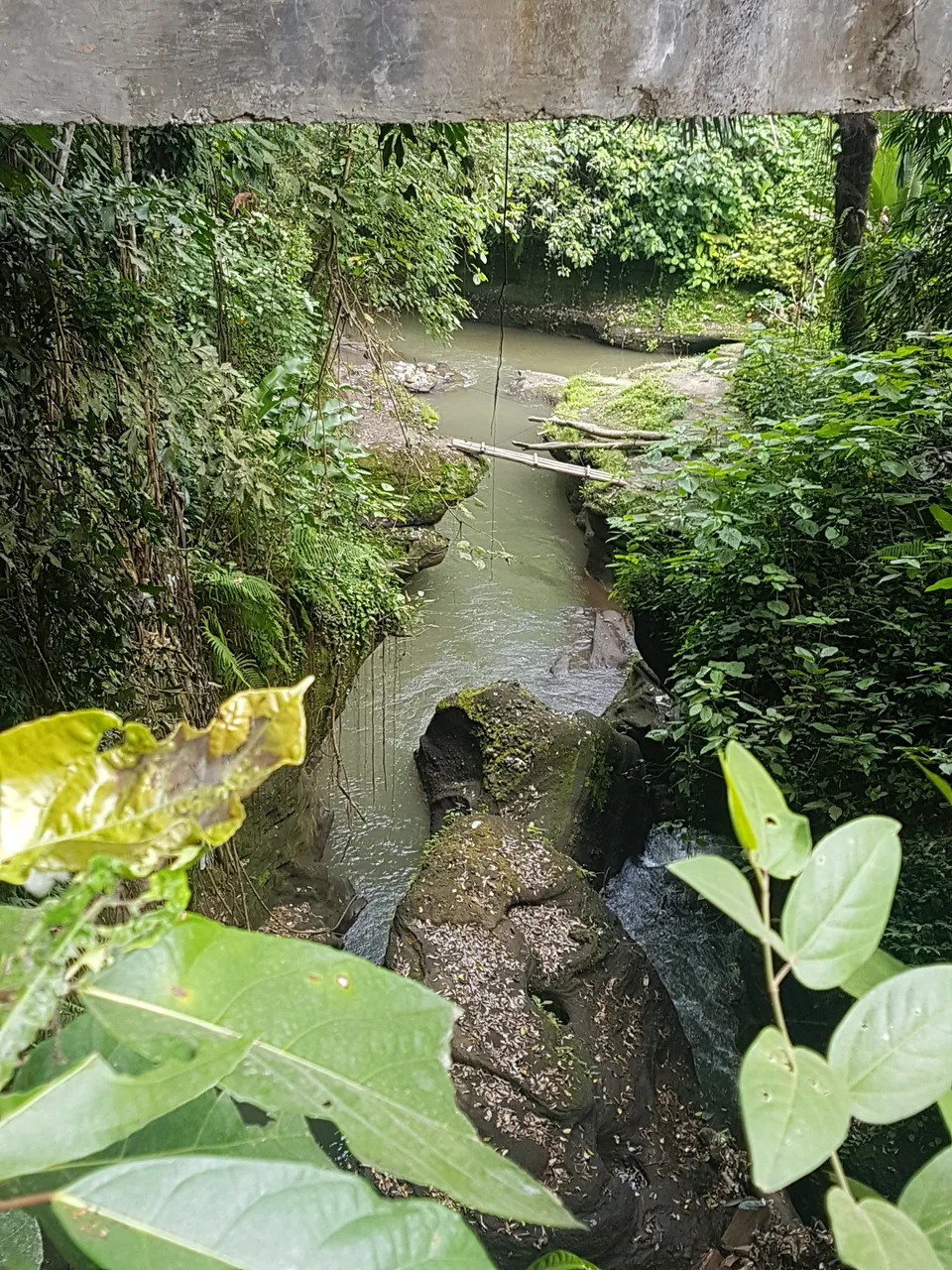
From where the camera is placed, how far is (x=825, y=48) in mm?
983

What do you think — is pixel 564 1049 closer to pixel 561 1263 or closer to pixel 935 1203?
pixel 561 1263

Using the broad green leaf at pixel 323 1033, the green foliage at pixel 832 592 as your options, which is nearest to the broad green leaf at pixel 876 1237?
the broad green leaf at pixel 323 1033

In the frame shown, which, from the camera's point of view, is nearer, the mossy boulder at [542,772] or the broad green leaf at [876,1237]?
the broad green leaf at [876,1237]

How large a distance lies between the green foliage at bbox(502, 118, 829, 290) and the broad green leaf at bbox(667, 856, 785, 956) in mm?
9255

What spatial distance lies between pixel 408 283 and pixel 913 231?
248 centimetres

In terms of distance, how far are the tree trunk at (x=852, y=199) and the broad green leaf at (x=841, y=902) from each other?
481cm

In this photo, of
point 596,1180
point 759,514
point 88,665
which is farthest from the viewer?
point 759,514

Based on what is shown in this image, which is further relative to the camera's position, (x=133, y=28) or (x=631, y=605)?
(x=631, y=605)

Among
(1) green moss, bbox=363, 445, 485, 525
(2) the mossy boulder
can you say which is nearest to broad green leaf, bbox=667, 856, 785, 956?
(2) the mossy boulder

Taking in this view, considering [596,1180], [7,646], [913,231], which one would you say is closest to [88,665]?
[7,646]

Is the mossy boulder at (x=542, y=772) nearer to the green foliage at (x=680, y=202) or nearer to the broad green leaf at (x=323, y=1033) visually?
the broad green leaf at (x=323, y=1033)

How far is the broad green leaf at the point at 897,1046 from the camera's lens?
1.16 ft

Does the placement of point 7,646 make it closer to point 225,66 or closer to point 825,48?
point 225,66

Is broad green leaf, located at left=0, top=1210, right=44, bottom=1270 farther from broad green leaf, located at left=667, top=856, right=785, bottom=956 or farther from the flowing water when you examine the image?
the flowing water
